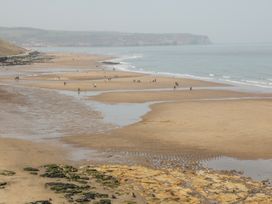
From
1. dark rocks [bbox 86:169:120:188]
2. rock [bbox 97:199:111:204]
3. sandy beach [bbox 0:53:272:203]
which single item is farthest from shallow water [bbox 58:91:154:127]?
rock [bbox 97:199:111:204]

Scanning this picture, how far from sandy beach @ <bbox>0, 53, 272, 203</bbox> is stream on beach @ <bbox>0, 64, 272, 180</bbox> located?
8cm

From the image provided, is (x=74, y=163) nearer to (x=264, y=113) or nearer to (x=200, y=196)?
(x=200, y=196)

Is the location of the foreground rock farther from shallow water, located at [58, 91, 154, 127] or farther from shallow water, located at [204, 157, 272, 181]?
shallow water, located at [58, 91, 154, 127]

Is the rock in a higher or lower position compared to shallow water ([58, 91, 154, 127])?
lower

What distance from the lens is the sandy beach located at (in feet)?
60.6

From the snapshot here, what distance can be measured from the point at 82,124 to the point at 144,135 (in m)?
6.23

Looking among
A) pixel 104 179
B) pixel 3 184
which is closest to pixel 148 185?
pixel 104 179

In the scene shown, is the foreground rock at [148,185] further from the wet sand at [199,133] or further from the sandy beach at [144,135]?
the wet sand at [199,133]

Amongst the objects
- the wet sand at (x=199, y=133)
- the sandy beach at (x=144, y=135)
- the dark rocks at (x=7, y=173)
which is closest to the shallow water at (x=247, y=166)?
the sandy beach at (x=144, y=135)

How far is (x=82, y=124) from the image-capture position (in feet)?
111

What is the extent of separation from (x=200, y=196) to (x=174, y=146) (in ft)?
29.7

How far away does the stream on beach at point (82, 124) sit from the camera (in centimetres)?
2327

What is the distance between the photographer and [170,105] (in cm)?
4350

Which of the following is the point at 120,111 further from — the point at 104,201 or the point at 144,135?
the point at 104,201
